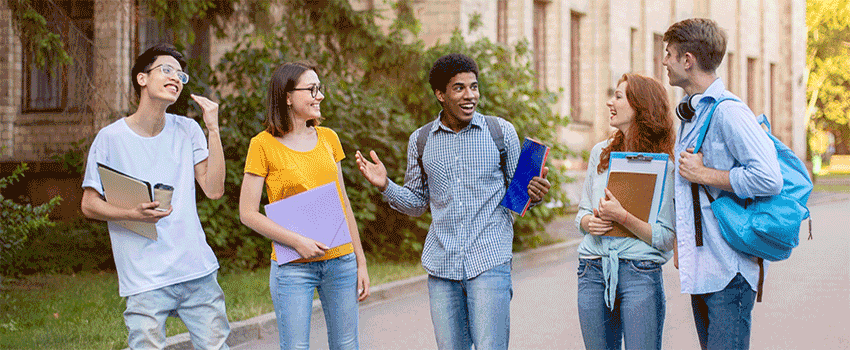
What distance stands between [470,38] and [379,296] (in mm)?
10789

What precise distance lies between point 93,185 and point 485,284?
1.71 m

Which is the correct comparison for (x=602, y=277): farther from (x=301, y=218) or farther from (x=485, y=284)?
(x=301, y=218)

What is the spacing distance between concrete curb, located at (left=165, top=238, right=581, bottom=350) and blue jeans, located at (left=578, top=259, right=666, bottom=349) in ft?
11.5

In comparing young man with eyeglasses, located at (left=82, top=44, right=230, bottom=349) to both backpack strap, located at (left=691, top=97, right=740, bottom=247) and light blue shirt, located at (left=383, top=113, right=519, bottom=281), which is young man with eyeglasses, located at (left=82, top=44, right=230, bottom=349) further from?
backpack strap, located at (left=691, top=97, right=740, bottom=247)

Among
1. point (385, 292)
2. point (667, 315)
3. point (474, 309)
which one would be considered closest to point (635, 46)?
point (385, 292)

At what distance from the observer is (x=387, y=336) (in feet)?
24.3

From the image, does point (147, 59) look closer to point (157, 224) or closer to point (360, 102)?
point (157, 224)

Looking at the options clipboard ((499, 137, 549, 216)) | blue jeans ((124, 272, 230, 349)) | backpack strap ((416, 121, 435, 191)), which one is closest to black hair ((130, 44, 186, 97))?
blue jeans ((124, 272, 230, 349))

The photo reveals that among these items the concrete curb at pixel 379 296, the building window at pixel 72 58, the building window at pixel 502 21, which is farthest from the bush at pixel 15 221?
the building window at pixel 502 21

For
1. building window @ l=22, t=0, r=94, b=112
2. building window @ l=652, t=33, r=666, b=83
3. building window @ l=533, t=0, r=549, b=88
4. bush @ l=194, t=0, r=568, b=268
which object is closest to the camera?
building window @ l=22, t=0, r=94, b=112

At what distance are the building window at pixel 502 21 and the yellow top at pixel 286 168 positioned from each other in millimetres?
16897

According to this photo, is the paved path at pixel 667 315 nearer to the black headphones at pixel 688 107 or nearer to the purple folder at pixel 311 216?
the purple folder at pixel 311 216

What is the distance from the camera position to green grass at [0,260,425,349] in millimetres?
6809

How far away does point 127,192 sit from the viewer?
11.8 ft
